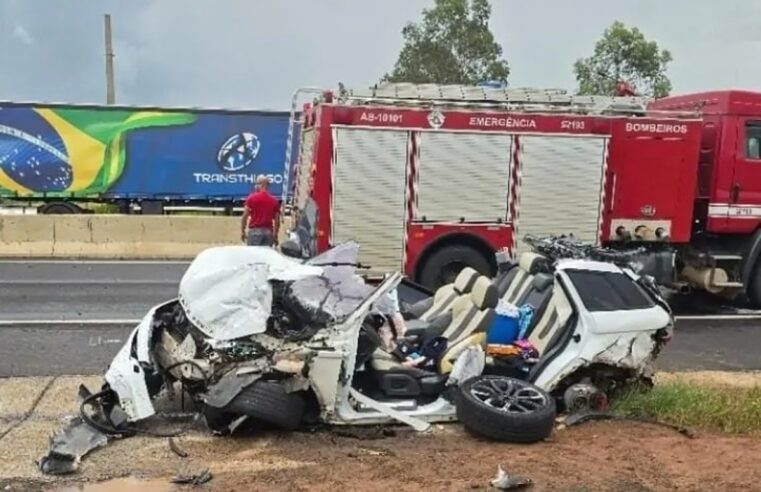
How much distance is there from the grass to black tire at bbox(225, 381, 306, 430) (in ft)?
8.26

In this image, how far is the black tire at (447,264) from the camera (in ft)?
39.1

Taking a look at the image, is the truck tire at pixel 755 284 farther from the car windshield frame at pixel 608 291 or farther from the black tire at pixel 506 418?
the black tire at pixel 506 418

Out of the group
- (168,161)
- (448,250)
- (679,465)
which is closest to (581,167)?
(448,250)

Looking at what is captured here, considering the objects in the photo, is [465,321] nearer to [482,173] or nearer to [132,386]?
[132,386]

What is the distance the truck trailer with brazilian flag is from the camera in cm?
2356

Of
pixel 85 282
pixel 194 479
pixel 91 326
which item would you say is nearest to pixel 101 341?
pixel 91 326

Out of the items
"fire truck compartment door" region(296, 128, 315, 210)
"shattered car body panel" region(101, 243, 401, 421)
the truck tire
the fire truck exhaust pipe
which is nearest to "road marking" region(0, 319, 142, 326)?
"fire truck compartment door" region(296, 128, 315, 210)

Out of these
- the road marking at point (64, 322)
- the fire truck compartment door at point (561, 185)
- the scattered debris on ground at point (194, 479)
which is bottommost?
the road marking at point (64, 322)

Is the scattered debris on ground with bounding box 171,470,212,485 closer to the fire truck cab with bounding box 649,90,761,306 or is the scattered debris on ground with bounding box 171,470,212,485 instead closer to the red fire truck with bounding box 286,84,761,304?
the red fire truck with bounding box 286,84,761,304

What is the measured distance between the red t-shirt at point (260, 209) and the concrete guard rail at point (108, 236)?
5595 millimetres

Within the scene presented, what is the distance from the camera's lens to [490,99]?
487 inches

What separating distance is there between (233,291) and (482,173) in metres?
6.69

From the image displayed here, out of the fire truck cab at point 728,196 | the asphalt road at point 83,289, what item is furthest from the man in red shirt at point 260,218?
the fire truck cab at point 728,196

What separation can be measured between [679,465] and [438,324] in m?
2.24
